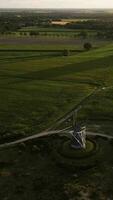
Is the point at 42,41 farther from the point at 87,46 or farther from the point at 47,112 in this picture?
the point at 47,112

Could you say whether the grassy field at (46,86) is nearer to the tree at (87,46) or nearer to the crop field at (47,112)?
the crop field at (47,112)

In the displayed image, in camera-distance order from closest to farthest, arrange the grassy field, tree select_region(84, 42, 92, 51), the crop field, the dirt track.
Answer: the crop field < the grassy field < tree select_region(84, 42, 92, 51) < the dirt track

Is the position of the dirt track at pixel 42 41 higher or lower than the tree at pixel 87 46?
lower

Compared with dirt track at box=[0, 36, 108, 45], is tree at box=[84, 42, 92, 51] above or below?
above

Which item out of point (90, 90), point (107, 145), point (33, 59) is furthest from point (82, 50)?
point (107, 145)

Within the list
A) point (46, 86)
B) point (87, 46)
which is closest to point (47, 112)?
point (46, 86)

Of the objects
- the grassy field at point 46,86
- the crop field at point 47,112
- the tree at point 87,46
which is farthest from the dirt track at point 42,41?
the crop field at point 47,112

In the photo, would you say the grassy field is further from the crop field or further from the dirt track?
the dirt track

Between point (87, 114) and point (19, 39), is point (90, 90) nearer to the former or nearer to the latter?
point (87, 114)

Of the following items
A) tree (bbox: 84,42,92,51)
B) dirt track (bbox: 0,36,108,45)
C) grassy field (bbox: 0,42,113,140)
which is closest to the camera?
grassy field (bbox: 0,42,113,140)

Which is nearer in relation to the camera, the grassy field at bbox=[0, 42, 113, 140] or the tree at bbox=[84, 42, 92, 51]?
the grassy field at bbox=[0, 42, 113, 140]

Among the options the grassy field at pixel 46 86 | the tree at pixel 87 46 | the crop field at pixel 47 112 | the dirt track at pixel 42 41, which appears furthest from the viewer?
the dirt track at pixel 42 41

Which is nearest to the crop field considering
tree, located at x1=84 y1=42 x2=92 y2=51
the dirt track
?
tree, located at x1=84 y1=42 x2=92 y2=51
